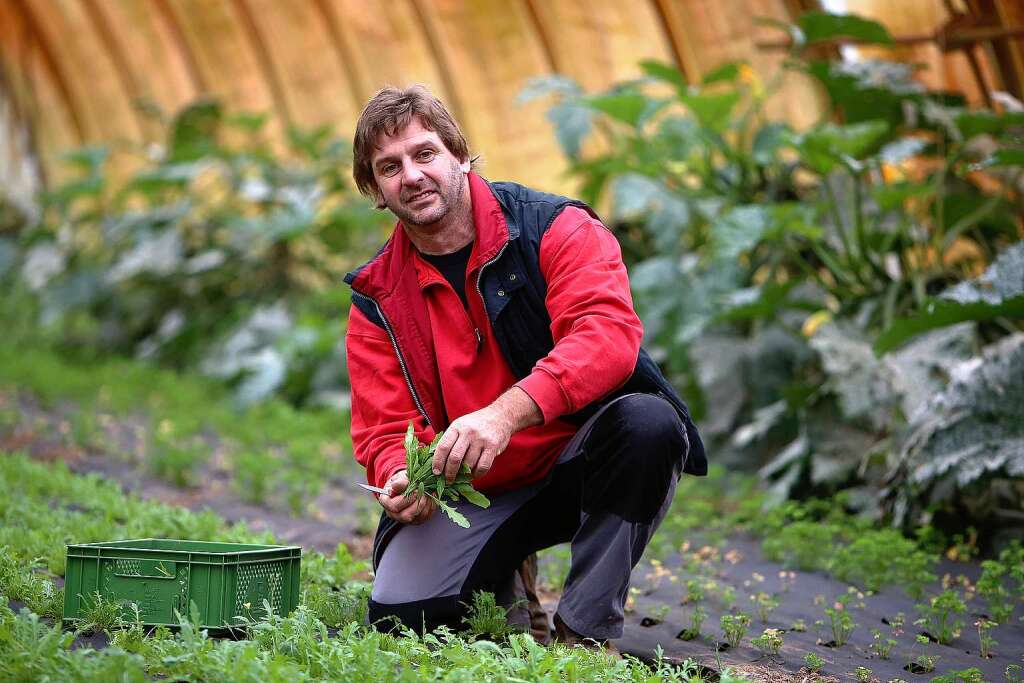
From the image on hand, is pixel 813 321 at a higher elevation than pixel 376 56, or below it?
below

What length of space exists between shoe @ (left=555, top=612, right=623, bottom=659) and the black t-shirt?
2.75 ft

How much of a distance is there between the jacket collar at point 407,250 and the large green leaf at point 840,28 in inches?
107

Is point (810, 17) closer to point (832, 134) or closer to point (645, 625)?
point (832, 134)

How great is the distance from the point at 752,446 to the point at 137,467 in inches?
113

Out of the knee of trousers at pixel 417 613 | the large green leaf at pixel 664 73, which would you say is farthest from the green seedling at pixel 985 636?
the large green leaf at pixel 664 73

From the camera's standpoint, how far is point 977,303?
13.3 feet

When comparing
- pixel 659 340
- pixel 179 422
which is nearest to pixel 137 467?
pixel 179 422

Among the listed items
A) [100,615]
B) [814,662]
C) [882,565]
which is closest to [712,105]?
[882,565]

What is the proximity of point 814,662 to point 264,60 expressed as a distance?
34.9ft

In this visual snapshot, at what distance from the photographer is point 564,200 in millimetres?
3125

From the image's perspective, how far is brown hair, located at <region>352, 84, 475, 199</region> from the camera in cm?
305

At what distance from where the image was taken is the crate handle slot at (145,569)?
281cm

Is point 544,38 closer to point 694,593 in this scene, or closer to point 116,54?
point 694,593

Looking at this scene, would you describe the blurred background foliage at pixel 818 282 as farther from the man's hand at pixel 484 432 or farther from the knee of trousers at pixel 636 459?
the man's hand at pixel 484 432
